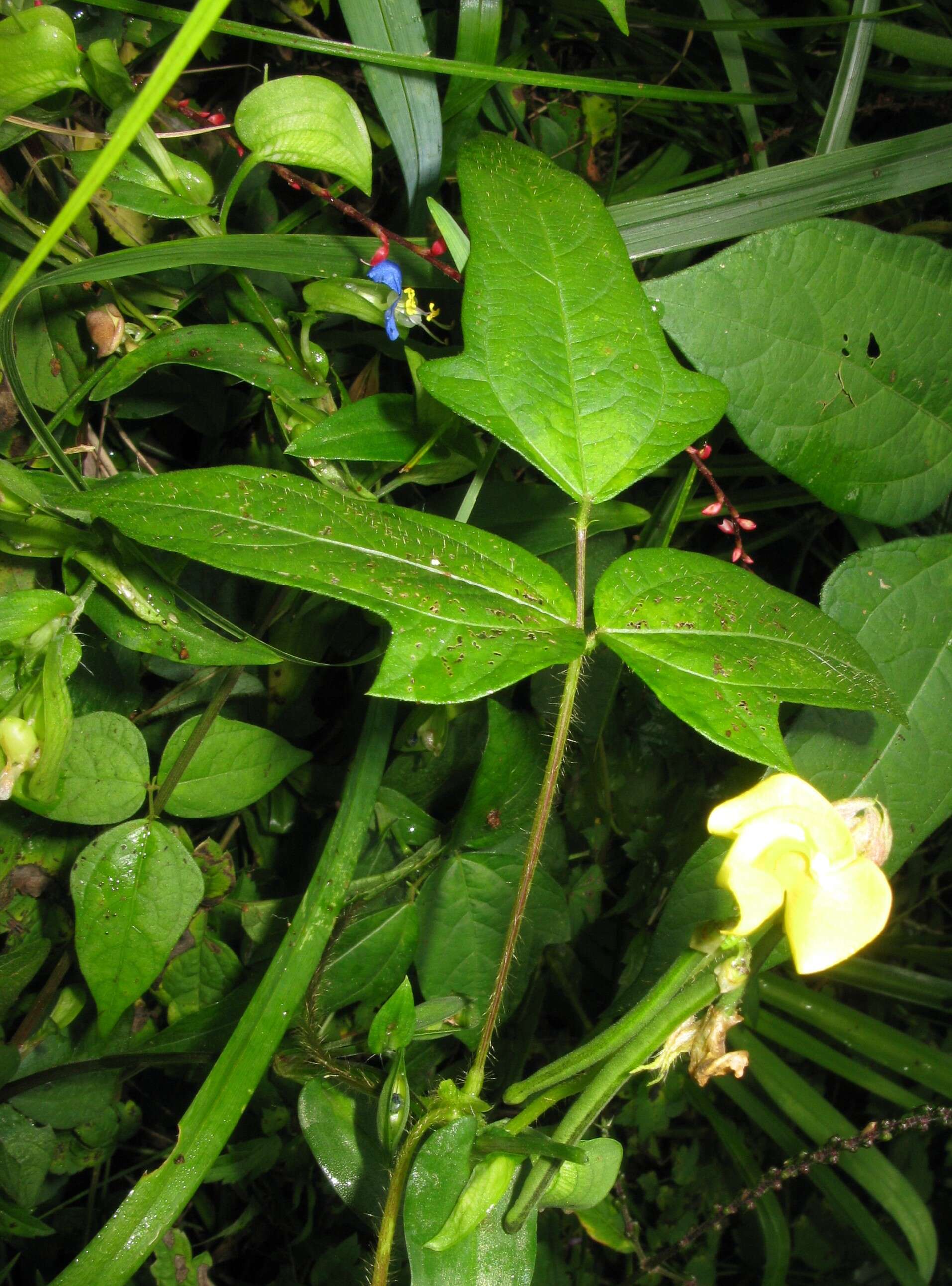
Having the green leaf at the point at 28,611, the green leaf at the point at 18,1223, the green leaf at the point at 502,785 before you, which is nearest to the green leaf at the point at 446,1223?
the green leaf at the point at 502,785

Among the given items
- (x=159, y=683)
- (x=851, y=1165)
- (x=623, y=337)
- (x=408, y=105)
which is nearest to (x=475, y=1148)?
(x=623, y=337)

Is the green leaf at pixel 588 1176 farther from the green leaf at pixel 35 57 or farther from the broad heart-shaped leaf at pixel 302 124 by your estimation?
the green leaf at pixel 35 57

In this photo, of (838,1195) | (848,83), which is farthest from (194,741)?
(838,1195)

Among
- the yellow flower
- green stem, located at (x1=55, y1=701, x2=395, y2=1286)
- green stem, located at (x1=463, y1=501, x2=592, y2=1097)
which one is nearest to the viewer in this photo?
the yellow flower

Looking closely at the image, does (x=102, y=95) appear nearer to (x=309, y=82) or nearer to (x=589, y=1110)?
(x=309, y=82)

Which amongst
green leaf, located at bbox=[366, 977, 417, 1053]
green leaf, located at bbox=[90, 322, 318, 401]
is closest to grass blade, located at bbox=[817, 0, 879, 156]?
green leaf, located at bbox=[90, 322, 318, 401]

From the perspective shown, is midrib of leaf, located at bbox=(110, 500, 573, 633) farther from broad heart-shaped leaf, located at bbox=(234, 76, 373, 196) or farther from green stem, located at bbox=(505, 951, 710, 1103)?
broad heart-shaped leaf, located at bbox=(234, 76, 373, 196)
